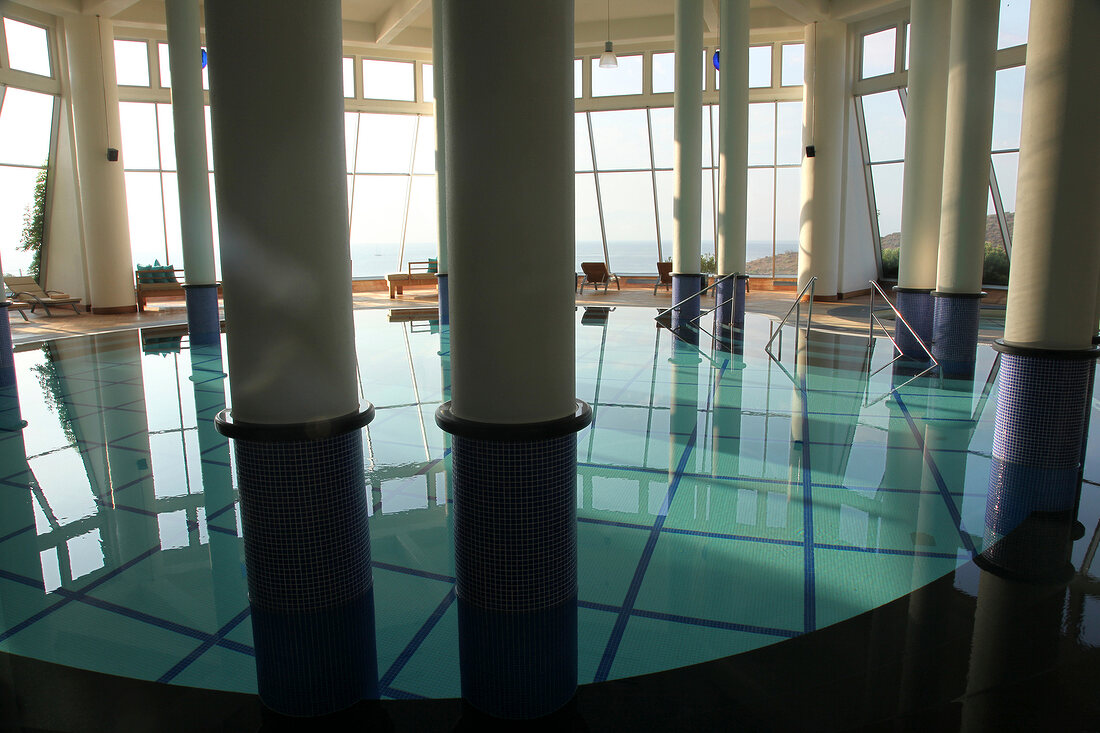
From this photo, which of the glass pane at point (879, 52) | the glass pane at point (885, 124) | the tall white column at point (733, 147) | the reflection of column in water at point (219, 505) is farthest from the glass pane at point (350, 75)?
the reflection of column in water at point (219, 505)

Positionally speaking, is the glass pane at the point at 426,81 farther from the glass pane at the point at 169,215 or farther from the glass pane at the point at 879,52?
the glass pane at the point at 879,52

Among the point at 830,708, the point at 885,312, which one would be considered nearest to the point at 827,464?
the point at 830,708

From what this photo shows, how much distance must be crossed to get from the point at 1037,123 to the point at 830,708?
13.9 ft

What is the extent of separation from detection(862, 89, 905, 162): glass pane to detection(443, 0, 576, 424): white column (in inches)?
667

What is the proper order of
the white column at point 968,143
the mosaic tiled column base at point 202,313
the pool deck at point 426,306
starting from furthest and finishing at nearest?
the pool deck at point 426,306
the mosaic tiled column base at point 202,313
the white column at point 968,143

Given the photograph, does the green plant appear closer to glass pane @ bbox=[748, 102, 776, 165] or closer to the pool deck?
the pool deck

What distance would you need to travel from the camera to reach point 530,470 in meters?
2.76

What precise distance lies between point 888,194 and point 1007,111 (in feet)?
9.87

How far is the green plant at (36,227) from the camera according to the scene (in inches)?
658

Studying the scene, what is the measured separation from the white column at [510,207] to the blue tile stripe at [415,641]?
44.1 inches

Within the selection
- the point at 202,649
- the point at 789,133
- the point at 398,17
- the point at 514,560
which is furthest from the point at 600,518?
the point at 789,133

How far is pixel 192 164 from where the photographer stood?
11492mm

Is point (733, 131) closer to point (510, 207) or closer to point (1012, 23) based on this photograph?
point (1012, 23)

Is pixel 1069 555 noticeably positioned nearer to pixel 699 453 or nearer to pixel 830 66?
pixel 699 453
